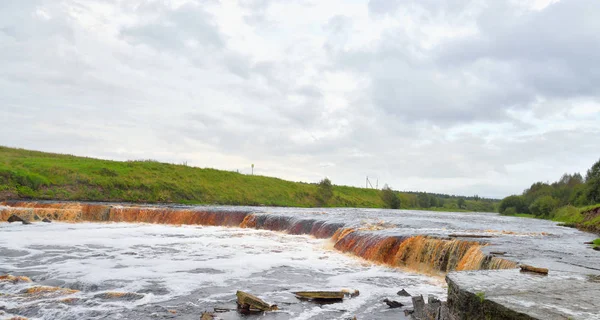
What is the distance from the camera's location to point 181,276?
1349 cm

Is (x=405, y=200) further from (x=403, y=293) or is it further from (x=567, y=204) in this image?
(x=403, y=293)

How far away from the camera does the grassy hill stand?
45.8 m

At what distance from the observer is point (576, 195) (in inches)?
2279

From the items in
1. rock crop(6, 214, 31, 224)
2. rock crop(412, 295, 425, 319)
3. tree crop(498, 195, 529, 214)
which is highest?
tree crop(498, 195, 529, 214)

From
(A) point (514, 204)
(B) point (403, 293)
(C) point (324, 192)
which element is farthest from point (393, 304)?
(A) point (514, 204)

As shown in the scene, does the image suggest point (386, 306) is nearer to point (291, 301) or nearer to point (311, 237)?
point (291, 301)

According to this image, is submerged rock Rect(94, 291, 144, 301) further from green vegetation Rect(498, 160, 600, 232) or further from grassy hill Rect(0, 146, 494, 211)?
grassy hill Rect(0, 146, 494, 211)

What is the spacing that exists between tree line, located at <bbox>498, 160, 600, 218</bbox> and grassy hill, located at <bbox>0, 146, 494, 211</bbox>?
27.1m

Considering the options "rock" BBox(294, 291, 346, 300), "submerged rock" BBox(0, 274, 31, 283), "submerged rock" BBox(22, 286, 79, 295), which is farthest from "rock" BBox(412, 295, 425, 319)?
"submerged rock" BBox(0, 274, 31, 283)

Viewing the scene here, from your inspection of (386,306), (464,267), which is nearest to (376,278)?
(464,267)

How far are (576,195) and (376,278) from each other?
5562cm

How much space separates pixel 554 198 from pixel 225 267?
63.4 metres

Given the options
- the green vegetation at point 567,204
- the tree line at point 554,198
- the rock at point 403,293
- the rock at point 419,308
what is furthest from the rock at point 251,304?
the tree line at point 554,198

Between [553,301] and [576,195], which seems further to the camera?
[576,195]
